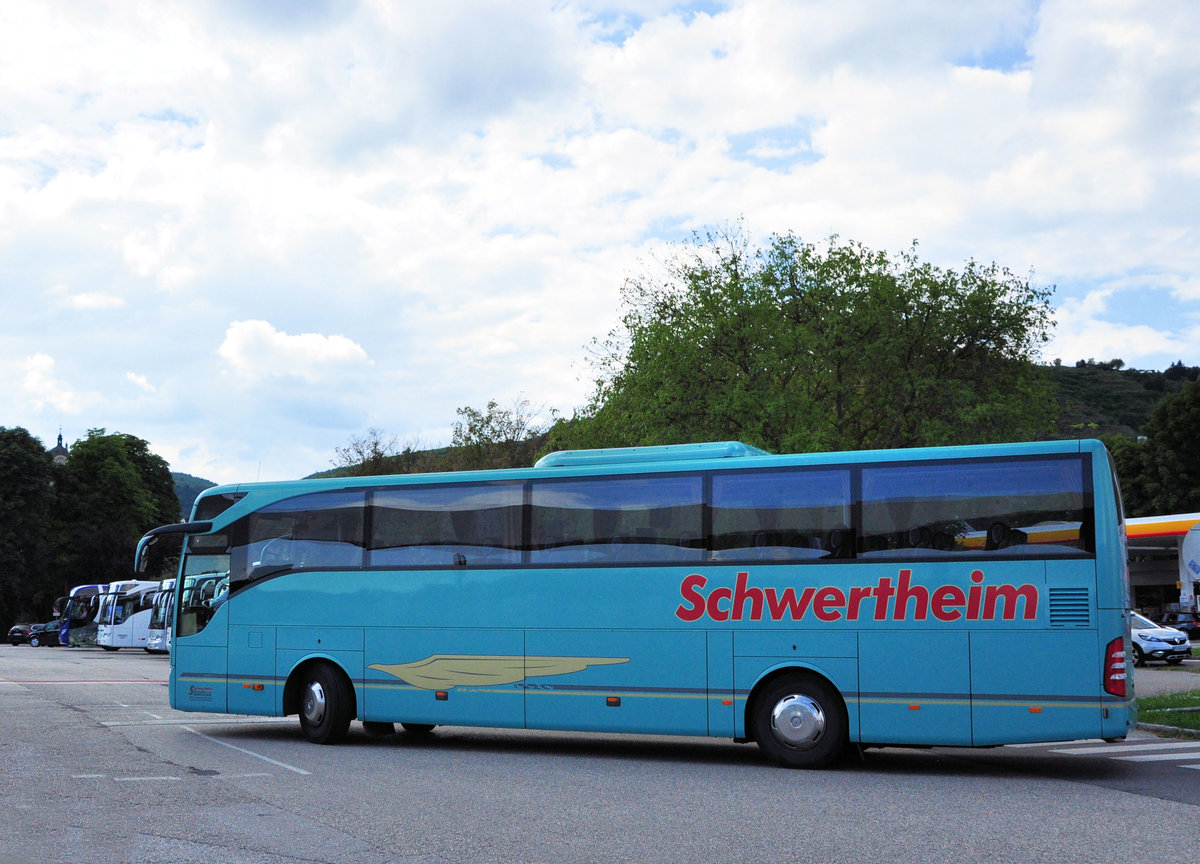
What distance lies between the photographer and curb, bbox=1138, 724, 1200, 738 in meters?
15.4

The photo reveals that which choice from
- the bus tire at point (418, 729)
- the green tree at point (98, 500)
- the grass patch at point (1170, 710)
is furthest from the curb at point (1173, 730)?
the green tree at point (98, 500)

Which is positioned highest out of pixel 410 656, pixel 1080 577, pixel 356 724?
pixel 1080 577

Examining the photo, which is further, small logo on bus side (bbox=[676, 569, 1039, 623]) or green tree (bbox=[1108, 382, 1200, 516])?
green tree (bbox=[1108, 382, 1200, 516])

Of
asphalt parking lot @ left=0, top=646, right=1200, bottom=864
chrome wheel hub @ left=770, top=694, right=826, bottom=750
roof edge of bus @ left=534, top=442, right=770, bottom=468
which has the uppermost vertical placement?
roof edge of bus @ left=534, top=442, right=770, bottom=468

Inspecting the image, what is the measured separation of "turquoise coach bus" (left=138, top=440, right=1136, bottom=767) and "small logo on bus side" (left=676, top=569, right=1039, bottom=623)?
22mm

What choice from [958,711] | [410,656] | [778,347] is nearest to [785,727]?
[958,711]

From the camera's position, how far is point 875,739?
484 inches

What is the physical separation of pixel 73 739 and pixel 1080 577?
11.6m

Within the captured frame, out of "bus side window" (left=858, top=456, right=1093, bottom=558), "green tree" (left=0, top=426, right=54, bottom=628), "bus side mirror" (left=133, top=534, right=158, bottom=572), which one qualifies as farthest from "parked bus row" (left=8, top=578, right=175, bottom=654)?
"bus side window" (left=858, top=456, right=1093, bottom=558)

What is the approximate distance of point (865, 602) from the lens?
40.7ft

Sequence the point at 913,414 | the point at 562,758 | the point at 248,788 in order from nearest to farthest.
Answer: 1. the point at 248,788
2. the point at 562,758
3. the point at 913,414

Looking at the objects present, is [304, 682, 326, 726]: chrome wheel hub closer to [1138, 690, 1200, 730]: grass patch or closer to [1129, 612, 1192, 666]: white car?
[1138, 690, 1200, 730]: grass patch

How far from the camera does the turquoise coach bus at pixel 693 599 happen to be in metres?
11.8

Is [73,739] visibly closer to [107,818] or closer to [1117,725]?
[107,818]
